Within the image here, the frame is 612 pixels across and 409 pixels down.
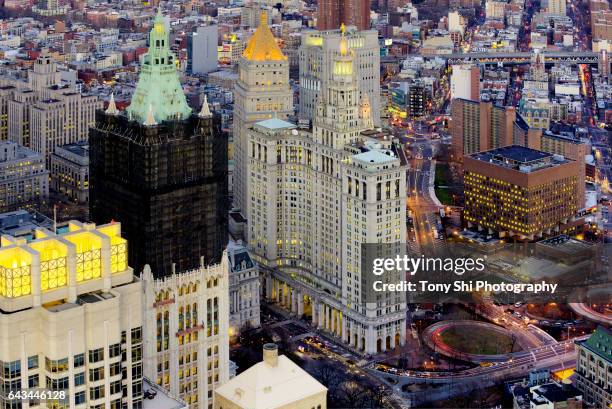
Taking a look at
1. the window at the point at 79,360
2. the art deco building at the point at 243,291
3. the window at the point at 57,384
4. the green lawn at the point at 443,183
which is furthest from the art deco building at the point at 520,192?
the window at the point at 57,384

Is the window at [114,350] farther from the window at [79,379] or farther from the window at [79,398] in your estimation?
the window at [79,398]

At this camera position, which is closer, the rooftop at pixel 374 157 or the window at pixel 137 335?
the window at pixel 137 335

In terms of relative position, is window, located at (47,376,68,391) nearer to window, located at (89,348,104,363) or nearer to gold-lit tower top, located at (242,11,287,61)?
window, located at (89,348,104,363)

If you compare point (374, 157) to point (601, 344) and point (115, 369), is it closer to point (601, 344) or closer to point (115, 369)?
point (601, 344)

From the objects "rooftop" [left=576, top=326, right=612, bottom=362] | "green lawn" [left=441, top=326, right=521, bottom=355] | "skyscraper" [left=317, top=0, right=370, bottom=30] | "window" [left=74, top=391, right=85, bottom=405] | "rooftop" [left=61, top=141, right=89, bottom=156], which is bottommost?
"green lawn" [left=441, top=326, right=521, bottom=355]

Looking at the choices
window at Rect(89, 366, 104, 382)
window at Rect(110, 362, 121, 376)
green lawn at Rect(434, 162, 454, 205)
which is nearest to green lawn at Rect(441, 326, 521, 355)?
green lawn at Rect(434, 162, 454, 205)
